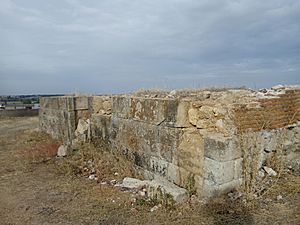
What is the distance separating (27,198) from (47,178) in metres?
1.08

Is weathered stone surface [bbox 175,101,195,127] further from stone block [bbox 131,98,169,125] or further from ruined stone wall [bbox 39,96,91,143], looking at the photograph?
Result: ruined stone wall [bbox 39,96,91,143]

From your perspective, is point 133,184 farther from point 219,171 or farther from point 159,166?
point 219,171

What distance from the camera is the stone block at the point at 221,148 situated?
13.6 ft

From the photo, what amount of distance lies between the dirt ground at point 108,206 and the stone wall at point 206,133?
0.44 metres

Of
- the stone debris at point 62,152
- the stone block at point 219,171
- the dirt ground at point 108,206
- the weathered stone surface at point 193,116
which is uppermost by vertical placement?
the weathered stone surface at point 193,116

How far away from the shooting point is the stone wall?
4.29 meters

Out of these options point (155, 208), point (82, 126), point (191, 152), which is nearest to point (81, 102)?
point (82, 126)

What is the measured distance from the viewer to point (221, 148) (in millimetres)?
4152

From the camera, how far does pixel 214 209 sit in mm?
3957

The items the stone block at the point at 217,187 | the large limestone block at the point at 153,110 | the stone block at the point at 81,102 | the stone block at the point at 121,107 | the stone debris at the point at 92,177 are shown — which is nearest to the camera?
the stone block at the point at 217,187

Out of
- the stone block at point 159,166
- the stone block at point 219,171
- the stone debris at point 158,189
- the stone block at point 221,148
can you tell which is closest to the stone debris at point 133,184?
the stone debris at point 158,189

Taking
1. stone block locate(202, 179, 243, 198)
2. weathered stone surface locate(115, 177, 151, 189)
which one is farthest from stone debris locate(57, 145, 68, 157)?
stone block locate(202, 179, 243, 198)

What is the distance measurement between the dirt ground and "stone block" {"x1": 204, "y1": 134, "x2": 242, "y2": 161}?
2.03 ft

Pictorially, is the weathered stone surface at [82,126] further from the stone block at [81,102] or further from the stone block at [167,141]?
the stone block at [167,141]
